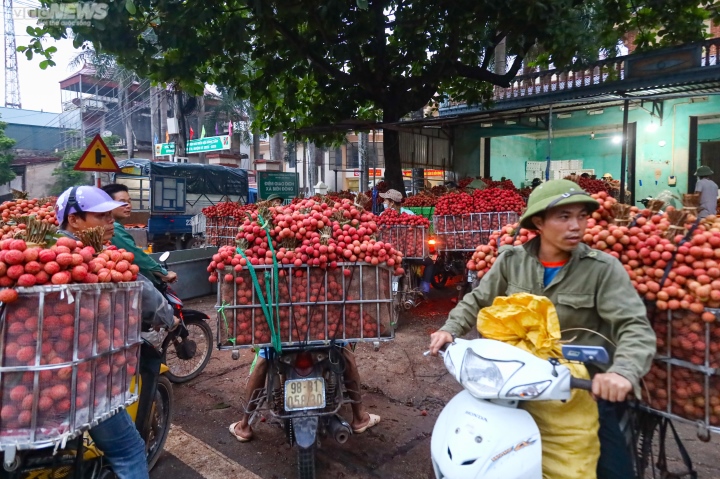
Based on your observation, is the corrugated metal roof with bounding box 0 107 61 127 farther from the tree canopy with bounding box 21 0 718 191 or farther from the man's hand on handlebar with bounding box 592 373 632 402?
the man's hand on handlebar with bounding box 592 373 632 402

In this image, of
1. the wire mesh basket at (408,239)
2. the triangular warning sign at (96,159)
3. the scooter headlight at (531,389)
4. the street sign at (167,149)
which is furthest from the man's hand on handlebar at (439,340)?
the street sign at (167,149)

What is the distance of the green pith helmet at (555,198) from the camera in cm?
226

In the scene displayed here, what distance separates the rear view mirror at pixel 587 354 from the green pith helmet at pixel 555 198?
71 centimetres

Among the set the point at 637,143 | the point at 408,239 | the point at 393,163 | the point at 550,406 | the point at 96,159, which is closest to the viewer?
the point at 550,406

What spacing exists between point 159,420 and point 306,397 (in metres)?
1.29

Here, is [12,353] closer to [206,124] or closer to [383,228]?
[383,228]

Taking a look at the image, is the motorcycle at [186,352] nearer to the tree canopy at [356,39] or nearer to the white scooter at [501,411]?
the white scooter at [501,411]

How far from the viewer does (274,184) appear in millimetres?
12602

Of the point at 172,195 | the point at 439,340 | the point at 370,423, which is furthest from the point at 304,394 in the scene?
the point at 172,195

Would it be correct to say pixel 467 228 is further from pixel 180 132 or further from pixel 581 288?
pixel 180 132

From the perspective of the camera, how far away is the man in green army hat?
2.15 metres

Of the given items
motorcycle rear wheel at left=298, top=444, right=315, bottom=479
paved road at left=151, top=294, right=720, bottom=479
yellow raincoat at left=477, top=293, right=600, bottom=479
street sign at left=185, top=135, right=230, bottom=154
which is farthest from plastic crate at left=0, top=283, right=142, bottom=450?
street sign at left=185, top=135, right=230, bottom=154

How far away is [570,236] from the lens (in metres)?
2.29

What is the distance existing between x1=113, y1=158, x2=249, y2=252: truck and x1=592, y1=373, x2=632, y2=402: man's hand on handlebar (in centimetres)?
1378
